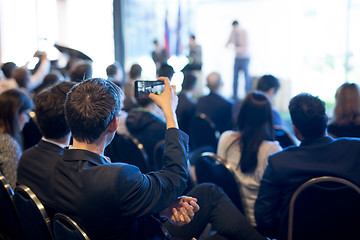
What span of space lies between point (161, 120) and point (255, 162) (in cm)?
A: 104

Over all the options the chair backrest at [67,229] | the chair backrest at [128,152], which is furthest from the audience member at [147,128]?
the chair backrest at [67,229]

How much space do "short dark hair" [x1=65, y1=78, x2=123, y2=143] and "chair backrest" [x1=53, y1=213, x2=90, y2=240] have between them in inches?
9.7

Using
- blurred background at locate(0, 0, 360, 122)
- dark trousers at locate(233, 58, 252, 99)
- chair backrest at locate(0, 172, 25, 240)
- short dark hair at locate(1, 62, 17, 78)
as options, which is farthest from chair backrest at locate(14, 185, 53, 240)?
dark trousers at locate(233, 58, 252, 99)

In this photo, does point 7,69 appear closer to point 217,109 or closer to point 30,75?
point 30,75

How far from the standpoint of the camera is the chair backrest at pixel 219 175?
5.83 feet

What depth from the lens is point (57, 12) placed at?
1020 cm

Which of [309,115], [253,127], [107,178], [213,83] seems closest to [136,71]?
[213,83]

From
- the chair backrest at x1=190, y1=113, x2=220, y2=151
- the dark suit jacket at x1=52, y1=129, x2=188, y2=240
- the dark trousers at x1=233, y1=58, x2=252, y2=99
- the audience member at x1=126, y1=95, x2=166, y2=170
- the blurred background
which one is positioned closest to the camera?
the dark suit jacket at x1=52, y1=129, x2=188, y2=240

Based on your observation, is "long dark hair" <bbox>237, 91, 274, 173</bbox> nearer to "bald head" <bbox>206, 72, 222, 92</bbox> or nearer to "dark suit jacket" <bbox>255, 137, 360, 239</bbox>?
"dark suit jacket" <bbox>255, 137, 360, 239</bbox>

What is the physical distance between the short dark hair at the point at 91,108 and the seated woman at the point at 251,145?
961 millimetres

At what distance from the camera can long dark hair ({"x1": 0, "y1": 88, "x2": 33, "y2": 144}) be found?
2.14m

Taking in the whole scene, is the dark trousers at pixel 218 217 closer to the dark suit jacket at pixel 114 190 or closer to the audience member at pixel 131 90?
the dark suit jacket at pixel 114 190

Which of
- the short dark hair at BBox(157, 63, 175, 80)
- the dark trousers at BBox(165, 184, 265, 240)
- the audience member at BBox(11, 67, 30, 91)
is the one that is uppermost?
the short dark hair at BBox(157, 63, 175, 80)

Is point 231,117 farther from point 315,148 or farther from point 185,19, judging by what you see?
point 185,19
